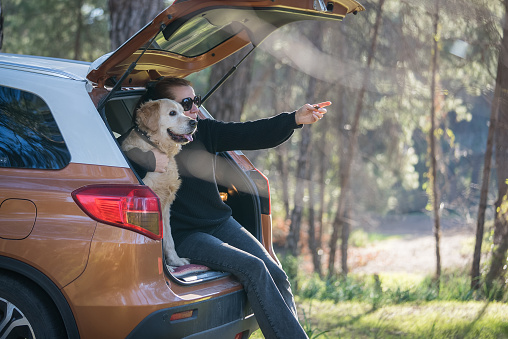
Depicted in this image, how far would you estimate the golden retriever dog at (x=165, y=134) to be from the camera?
3803 mm

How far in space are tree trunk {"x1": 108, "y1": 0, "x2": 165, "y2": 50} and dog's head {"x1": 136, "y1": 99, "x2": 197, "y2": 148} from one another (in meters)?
3.34

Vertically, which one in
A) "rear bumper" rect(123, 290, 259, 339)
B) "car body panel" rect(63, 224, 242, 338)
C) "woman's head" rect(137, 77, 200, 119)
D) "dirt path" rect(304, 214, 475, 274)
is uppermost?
"woman's head" rect(137, 77, 200, 119)

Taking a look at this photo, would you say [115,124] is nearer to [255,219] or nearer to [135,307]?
[255,219]

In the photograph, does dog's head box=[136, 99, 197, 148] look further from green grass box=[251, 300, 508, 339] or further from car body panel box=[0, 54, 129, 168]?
green grass box=[251, 300, 508, 339]

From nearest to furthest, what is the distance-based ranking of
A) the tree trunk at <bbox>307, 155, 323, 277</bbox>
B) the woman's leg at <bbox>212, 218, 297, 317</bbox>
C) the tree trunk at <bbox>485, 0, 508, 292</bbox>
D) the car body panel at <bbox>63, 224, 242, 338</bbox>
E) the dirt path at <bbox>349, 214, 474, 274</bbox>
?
the car body panel at <bbox>63, 224, 242, 338</bbox>, the woman's leg at <bbox>212, 218, 297, 317</bbox>, the tree trunk at <bbox>485, 0, 508, 292</bbox>, the tree trunk at <bbox>307, 155, 323, 277</bbox>, the dirt path at <bbox>349, 214, 474, 274</bbox>

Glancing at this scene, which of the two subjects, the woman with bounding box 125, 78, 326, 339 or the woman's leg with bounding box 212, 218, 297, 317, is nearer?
the woman with bounding box 125, 78, 326, 339

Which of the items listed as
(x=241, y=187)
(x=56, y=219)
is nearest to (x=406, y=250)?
(x=241, y=187)

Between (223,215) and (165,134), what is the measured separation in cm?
67

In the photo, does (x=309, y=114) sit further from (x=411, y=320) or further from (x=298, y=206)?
(x=298, y=206)

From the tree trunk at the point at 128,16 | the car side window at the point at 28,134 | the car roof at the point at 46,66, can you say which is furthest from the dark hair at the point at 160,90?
the tree trunk at the point at 128,16

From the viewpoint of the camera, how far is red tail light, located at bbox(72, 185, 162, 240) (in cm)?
298

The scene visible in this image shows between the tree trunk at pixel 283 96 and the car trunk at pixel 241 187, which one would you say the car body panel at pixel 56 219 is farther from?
the tree trunk at pixel 283 96

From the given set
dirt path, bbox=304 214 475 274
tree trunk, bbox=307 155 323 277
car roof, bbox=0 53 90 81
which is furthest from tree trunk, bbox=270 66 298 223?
car roof, bbox=0 53 90 81

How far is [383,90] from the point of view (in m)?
14.2
